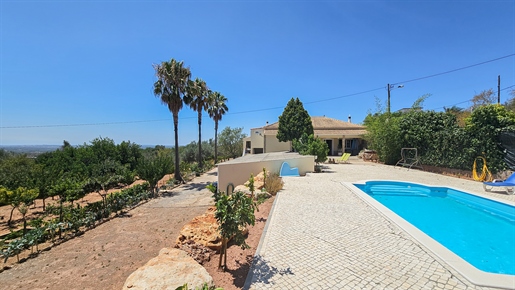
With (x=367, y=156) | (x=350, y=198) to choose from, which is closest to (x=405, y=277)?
(x=350, y=198)

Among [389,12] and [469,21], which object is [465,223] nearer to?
[389,12]

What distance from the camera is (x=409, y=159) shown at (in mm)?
18859

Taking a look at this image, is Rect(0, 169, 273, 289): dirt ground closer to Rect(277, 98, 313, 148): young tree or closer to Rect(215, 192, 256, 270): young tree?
Rect(215, 192, 256, 270): young tree

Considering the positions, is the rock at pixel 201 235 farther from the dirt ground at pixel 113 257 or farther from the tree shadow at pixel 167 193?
the tree shadow at pixel 167 193

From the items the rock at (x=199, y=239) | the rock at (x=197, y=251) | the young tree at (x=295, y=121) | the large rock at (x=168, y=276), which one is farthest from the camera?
the young tree at (x=295, y=121)

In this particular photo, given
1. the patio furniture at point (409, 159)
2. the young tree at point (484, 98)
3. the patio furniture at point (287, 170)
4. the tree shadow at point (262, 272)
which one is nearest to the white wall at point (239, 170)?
the patio furniture at point (287, 170)

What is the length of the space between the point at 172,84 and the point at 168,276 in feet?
52.0

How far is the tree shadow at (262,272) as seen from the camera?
143 inches

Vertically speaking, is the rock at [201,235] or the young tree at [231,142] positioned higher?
the young tree at [231,142]

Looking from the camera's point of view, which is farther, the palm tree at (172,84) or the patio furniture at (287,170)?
the palm tree at (172,84)

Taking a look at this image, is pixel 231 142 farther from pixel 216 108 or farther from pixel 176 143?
pixel 176 143

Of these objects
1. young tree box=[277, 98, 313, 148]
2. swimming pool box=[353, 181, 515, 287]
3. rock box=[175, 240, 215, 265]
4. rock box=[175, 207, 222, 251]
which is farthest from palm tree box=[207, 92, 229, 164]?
rock box=[175, 240, 215, 265]

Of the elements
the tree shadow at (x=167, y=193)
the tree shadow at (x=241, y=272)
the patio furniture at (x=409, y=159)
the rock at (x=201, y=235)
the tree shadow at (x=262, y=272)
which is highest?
the patio furniture at (x=409, y=159)

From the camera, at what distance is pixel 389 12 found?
12562 millimetres
